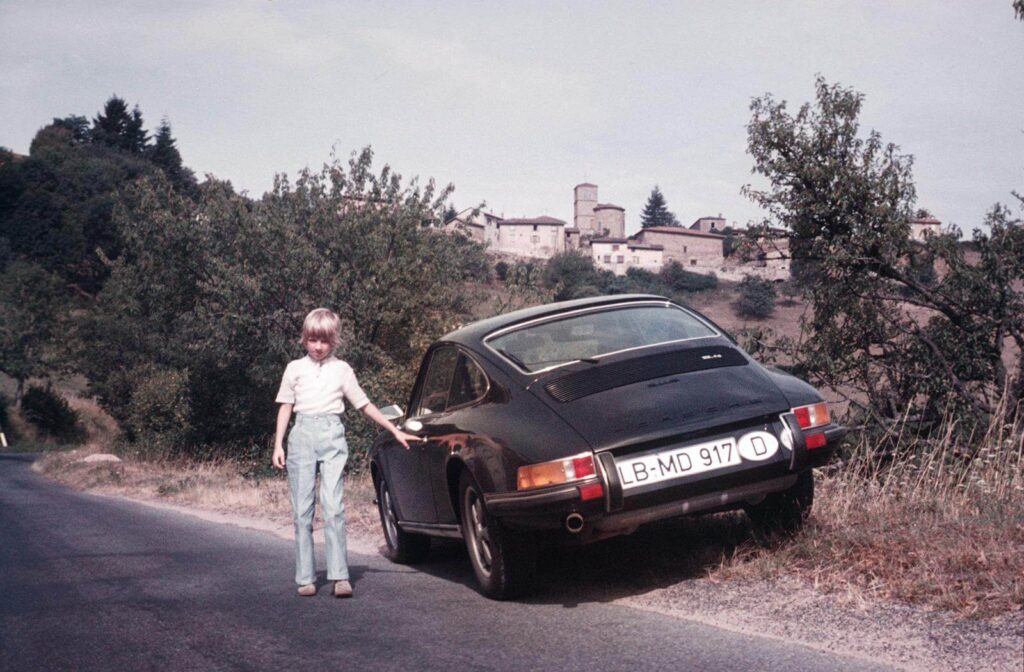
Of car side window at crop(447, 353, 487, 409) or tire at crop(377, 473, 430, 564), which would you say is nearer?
car side window at crop(447, 353, 487, 409)

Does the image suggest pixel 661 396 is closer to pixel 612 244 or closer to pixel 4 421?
pixel 4 421

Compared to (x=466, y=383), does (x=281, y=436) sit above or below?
below

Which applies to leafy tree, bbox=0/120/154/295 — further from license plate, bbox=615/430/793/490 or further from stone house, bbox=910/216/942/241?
license plate, bbox=615/430/793/490

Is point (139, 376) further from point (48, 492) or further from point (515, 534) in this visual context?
point (515, 534)

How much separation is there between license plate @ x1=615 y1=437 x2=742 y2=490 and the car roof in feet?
5.41

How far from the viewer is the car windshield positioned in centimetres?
577

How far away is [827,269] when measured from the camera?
13.9 metres

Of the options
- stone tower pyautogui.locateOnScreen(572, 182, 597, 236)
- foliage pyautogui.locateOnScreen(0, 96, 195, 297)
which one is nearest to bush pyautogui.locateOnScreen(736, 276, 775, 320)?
foliage pyautogui.locateOnScreen(0, 96, 195, 297)

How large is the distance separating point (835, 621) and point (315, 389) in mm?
3263

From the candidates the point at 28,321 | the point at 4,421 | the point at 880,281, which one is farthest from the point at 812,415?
the point at 28,321

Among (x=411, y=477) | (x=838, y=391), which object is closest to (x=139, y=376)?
(x=838, y=391)

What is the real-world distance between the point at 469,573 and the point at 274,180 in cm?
2549

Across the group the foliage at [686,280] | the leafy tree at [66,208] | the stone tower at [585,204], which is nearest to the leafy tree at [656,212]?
the stone tower at [585,204]

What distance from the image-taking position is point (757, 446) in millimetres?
5059
